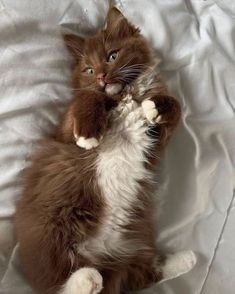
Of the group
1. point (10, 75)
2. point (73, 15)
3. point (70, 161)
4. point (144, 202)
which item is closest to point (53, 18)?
point (73, 15)

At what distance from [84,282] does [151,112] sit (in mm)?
600

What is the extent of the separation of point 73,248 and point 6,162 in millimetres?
420

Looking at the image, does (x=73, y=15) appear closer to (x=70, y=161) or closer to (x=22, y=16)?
(x=22, y=16)

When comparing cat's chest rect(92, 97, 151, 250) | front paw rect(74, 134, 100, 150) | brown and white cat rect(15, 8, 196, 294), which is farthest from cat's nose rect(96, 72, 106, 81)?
front paw rect(74, 134, 100, 150)

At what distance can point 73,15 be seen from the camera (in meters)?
1.99

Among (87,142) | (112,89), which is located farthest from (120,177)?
(112,89)

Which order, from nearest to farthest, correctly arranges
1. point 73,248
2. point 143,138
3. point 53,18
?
point 73,248 < point 143,138 < point 53,18

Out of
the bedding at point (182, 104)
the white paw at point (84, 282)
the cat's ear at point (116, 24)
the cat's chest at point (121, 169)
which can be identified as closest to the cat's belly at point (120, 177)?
the cat's chest at point (121, 169)

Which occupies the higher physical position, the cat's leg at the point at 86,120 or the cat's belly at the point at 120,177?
the cat's leg at the point at 86,120

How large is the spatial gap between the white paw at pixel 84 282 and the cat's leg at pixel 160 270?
0.22 metres

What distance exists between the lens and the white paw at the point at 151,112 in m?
1.72

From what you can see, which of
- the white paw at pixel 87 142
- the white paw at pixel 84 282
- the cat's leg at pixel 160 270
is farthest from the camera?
the cat's leg at pixel 160 270

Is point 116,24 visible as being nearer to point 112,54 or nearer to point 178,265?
point 112,54

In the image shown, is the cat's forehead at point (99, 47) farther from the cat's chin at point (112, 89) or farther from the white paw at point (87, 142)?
the white paw at point (87, 142)
